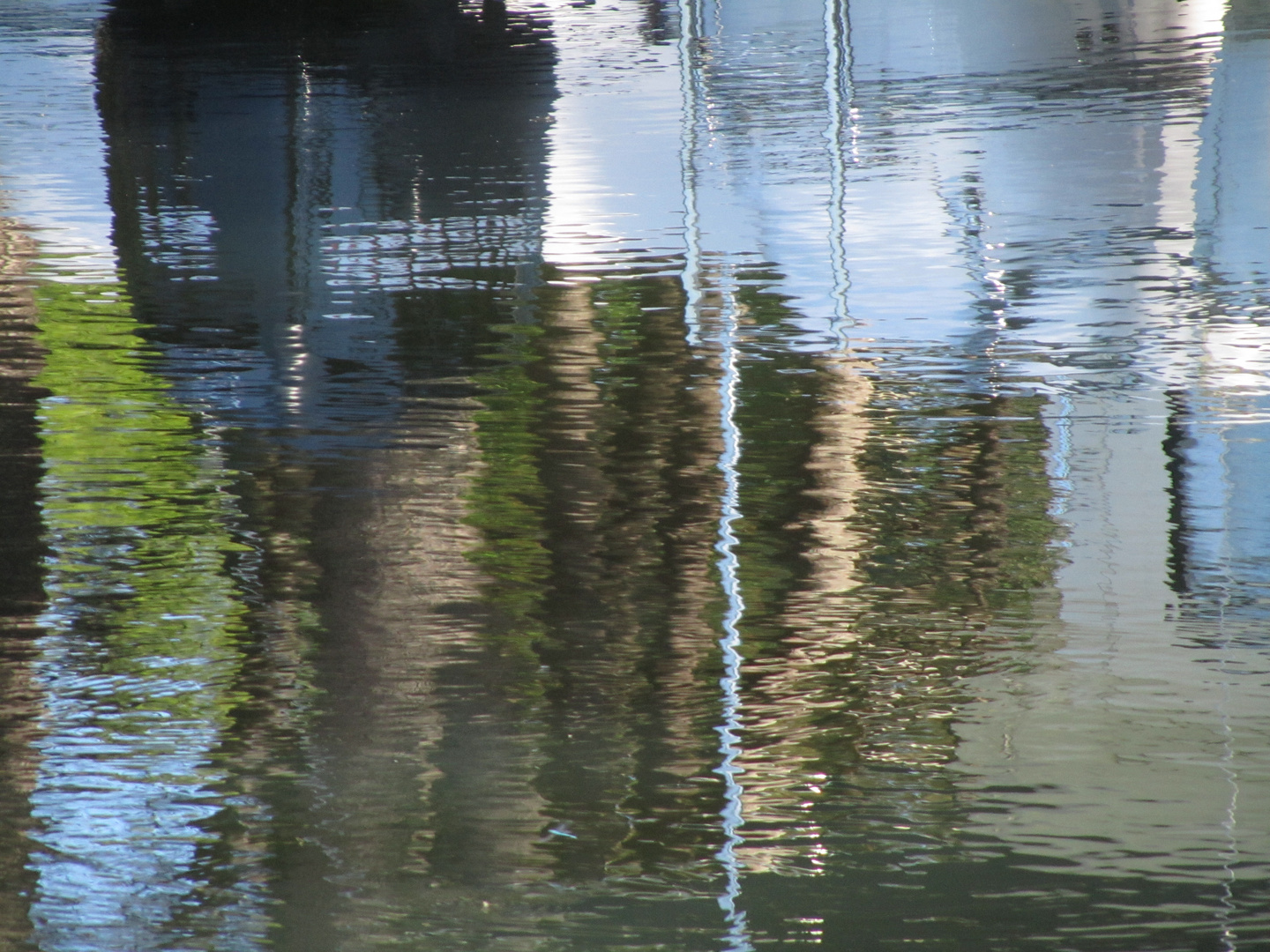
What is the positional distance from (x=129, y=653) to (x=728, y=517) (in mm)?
1132

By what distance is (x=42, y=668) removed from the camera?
2146 millimetres

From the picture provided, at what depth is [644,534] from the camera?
8.43 feet

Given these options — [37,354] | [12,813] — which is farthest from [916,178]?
[12,813]

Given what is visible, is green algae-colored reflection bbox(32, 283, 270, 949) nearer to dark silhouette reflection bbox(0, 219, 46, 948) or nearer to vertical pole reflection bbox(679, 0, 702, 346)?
dark silhouette reflection bbox(0, 219, 46, 948)

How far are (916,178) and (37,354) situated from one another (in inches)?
117

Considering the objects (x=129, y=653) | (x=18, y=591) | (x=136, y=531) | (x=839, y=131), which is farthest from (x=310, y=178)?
(x=129, y=653)

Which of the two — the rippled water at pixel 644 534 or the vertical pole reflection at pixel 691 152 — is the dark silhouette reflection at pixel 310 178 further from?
the vertical pole reflection at pixel 691 152

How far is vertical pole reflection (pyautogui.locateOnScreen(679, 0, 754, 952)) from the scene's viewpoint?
1.74 m

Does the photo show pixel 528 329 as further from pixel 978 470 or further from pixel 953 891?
pixel 953 891

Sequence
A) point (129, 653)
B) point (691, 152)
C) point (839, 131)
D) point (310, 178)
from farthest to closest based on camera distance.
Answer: point (839, 131), point (691, 152), point (310, 178), point (129, 653)

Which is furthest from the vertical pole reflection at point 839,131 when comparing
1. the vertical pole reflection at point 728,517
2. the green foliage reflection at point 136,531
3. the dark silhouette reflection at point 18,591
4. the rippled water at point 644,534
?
the dark silhouette reflection at point 18,591

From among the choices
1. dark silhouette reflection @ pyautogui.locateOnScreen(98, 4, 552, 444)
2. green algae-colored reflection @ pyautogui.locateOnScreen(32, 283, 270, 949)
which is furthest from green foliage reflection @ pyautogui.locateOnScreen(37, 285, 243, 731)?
dark silhouette reflection @ pyautogui.locateOnScreen(98, 4, 552, 444)

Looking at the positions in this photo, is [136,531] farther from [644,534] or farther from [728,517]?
[728,517]

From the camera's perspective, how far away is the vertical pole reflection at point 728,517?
174 cm
